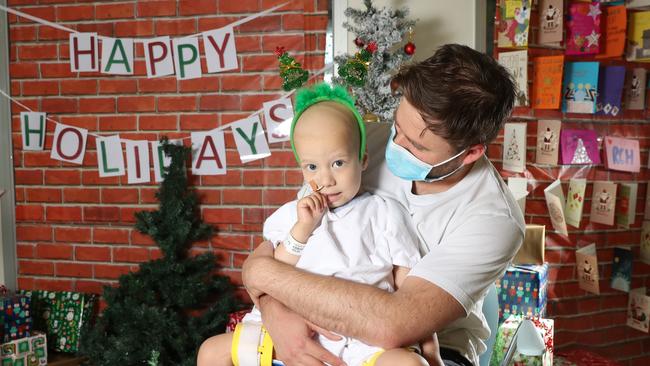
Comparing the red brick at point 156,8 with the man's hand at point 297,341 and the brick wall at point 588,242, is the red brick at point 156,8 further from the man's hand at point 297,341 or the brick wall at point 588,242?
the man's hand at point 297,341

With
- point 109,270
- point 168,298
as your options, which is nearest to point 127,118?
point 109,270

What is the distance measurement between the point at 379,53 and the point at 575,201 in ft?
4.86

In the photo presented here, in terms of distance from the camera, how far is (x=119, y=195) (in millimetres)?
3490

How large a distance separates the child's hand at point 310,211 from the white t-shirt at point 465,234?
25 cm

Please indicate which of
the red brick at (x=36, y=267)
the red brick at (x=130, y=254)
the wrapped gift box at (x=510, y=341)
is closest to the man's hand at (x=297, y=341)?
the wrapped gift box at (x=510, y=341)

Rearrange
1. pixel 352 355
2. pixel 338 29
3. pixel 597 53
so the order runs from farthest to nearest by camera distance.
→ 1. pixel 597 53
2. pixel 338 29
3. pixel 352 355

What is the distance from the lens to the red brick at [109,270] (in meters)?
3.53

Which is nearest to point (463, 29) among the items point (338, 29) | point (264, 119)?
point (338, 29)

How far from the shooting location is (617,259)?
364 centimetres

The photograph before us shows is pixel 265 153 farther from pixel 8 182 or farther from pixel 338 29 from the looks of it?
pixel 8 182

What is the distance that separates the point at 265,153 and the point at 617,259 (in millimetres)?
2191

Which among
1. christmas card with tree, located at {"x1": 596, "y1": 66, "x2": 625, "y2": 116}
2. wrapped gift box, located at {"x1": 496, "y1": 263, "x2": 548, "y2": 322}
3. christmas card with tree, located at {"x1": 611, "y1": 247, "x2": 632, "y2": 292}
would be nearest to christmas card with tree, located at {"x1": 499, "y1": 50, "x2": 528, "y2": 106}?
christmas card with tree, located at {"x1": 596, "y1": 66, "x2": 625, "y2": 116}

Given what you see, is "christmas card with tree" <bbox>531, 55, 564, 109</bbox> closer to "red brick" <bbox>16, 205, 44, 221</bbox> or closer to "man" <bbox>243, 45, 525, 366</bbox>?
"man" <bbox>243, 45, 525, 366</bbox>

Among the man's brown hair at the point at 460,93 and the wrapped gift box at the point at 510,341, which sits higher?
the man's brown hair at the point at 460,93
